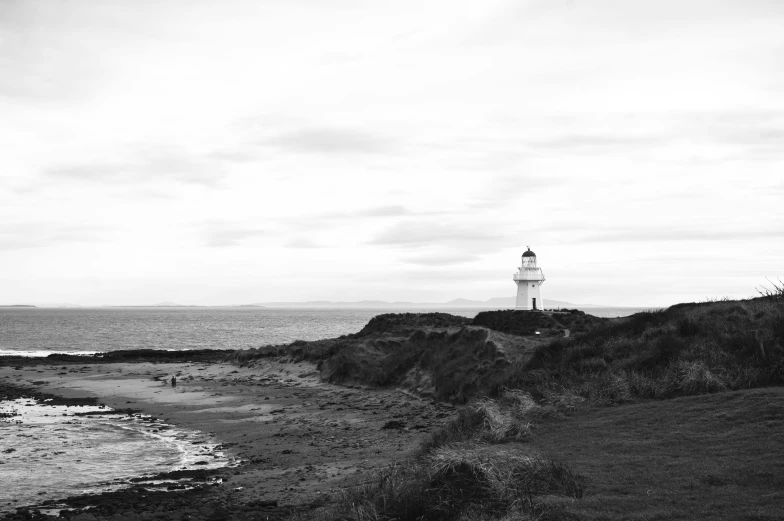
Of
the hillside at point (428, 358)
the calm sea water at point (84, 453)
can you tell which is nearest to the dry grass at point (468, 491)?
the calm sea water at point (84, 453)

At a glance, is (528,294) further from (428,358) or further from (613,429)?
(613,429)

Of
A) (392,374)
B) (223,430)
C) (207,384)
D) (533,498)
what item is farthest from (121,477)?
(207,384)

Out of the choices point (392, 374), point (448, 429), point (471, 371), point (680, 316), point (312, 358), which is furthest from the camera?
point (312, 358)

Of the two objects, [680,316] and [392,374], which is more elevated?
[680,316]

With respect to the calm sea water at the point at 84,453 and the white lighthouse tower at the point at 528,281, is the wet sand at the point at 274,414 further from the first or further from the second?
the white lighthouse tower at the point at 528,281

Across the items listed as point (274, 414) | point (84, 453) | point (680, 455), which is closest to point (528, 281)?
point (274, 414)

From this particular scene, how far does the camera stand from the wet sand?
1588cm

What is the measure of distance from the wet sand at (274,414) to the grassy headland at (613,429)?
2.52 m

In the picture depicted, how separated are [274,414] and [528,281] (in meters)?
33.8

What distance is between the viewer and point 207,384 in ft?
123

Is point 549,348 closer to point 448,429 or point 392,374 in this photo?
point 448,429

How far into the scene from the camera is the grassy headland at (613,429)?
30.7ft

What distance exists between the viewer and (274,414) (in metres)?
26.2

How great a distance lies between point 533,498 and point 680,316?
48.2ft
